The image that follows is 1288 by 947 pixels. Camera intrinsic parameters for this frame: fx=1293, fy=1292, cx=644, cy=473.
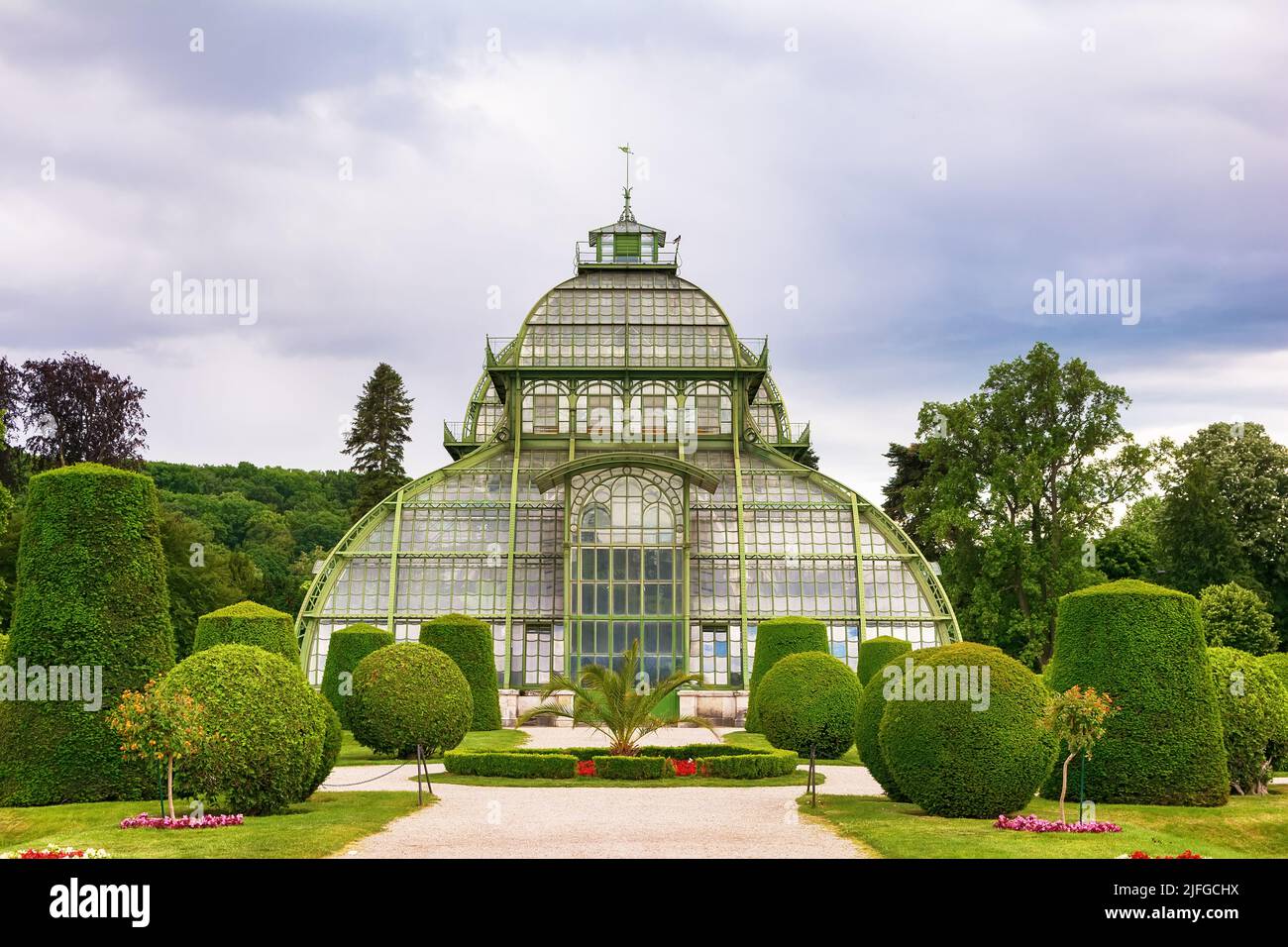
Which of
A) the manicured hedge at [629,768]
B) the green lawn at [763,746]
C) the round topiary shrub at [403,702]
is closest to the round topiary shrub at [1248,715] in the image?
the green lawn at [763,746]

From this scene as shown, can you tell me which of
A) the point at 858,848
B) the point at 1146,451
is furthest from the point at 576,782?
the point at 1146,451

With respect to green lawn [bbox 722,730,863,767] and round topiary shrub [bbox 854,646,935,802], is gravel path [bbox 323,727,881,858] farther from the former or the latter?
green lawn [bbox 722,730,863,767]

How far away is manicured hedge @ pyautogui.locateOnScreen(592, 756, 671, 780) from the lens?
27781 millimetres

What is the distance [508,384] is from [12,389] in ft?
88.4

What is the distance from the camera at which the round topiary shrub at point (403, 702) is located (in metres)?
31.1

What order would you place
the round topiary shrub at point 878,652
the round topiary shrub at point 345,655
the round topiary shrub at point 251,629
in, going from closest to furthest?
the round topiary shrub at point 251,629
the round topiary shrub at point 345,655
the round topiary shrub at point 878,652

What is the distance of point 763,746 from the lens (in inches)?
1254

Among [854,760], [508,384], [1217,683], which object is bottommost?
[854,760]

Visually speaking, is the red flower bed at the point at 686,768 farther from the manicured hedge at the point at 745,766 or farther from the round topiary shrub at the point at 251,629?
the round topiary shrub at the point at 251,629

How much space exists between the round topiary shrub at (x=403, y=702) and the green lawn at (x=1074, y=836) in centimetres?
1094

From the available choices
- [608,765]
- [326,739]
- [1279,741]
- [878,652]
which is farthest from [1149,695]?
[878,652]

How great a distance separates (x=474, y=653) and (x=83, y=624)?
56.0 ft

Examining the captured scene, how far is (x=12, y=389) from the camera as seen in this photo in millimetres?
63750

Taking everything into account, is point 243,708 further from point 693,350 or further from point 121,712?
point 693,350
